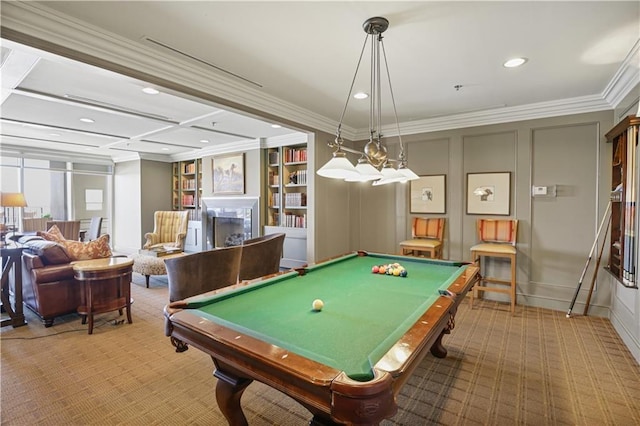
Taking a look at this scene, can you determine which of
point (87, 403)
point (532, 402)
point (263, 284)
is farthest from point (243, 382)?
point (532, 402)

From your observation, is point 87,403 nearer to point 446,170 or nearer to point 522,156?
point 446,170

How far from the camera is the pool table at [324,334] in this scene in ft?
3.24

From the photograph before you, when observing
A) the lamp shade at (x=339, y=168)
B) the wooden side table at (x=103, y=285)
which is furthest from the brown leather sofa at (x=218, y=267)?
the lamp shade at (x=339, y=168)

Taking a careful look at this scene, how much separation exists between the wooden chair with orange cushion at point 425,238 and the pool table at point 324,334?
1.76 m

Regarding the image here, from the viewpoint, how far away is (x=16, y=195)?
488 centimetres

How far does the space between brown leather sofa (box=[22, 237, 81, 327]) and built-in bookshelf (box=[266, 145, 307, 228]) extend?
3.28m

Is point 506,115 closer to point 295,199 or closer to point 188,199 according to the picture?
point 295,199

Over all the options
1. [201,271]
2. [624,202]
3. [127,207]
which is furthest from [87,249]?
[624,202]

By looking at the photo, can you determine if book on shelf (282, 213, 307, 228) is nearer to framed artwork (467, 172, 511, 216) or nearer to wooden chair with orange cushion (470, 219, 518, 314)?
framed artwork (467, 172, 511, 216)

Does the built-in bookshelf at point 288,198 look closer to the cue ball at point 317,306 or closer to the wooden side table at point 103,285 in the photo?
the wooden side table at point 103,285

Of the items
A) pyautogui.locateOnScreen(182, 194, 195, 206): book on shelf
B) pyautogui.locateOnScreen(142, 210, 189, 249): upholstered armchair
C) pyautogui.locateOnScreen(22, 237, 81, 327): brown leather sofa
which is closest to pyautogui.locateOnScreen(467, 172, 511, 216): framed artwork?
pyautogui.locateOnScreen(22, 237, 81, 327): brown leather sofa

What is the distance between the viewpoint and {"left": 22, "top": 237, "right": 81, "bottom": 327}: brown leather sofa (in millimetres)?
3227

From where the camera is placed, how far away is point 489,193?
4168mm

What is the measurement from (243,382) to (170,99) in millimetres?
3289
